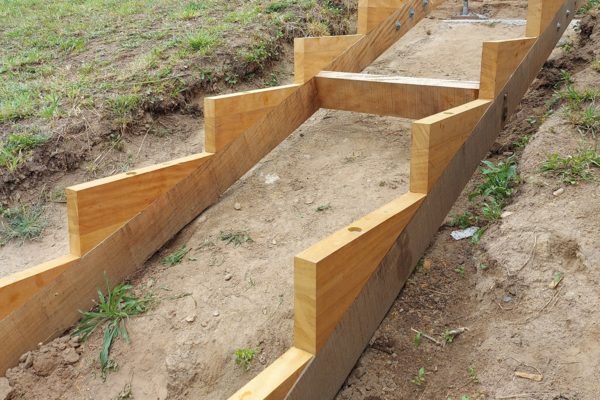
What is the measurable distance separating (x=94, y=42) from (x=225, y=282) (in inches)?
155

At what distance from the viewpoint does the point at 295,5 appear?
5.79 m

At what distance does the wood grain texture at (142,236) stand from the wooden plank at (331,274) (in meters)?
1.19

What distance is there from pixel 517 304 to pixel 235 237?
4.57 ft

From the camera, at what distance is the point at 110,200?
110 inches

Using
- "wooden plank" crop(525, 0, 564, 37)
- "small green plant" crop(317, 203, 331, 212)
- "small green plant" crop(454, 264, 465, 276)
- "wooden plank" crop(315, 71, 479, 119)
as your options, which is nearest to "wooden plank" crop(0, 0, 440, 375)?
"wooden plank" crop(315, 71, 479, 119)

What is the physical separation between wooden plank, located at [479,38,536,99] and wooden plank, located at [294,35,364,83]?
1104 mm

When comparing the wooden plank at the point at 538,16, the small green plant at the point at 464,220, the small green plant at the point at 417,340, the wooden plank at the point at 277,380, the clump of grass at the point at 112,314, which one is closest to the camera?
the wooden plank at the point at 277,380

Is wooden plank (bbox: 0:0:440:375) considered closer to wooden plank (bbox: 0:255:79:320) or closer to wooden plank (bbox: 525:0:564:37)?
wooden plank (bbox: 0:255:79:320)

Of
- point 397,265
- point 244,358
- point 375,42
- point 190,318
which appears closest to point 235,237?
point 190,318

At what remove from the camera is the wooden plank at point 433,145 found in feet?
8.27

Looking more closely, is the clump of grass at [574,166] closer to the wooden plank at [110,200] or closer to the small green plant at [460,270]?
the small green plant at [460,270]

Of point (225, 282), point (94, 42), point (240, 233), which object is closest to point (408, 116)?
point (240, 233)

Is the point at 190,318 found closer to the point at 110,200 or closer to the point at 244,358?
the point at 244,358

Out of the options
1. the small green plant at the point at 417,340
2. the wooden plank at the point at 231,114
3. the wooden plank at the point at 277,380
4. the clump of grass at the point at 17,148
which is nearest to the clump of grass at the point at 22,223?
the clump of grass at the point at 17,148
